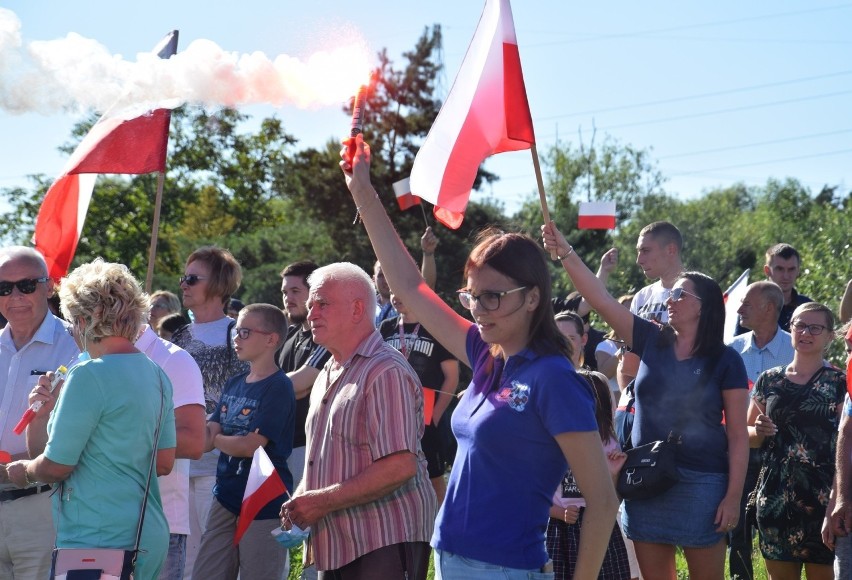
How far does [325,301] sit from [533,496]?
4.97 feet

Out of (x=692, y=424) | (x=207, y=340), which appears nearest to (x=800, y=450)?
(x=692, y=424)

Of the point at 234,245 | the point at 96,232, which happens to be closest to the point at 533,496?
the point at 234,245

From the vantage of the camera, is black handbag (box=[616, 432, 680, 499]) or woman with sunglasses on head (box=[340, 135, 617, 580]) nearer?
woman with sunglasses on head (box=[340, 135, 617, 580])

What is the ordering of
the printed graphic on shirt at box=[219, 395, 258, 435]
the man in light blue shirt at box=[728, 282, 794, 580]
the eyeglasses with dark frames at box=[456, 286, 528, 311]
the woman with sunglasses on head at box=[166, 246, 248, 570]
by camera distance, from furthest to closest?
the man in light blue shirt at box=[728, 282, 794, 580] < the woman with sunglasses on head at box=[166, 246, 248, 570] < the printed graphic on shirt at box=[219, 395, 258, 435] < the eyeglasses with dark frames at box=[456, 286, 528, 311]

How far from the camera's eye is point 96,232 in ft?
140

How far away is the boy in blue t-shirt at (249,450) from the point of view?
572 cm

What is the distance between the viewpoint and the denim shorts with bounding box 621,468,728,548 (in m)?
5.29

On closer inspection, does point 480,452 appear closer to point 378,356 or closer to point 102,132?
point 378,356

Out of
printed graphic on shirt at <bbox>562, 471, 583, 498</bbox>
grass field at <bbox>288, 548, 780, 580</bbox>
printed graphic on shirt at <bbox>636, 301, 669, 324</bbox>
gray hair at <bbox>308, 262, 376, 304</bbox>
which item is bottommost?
grass field at <bbox>288, 548, 780, 580</bbox>

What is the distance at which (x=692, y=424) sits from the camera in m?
5.34

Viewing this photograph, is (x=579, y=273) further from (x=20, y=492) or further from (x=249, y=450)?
(x=20, y=492)

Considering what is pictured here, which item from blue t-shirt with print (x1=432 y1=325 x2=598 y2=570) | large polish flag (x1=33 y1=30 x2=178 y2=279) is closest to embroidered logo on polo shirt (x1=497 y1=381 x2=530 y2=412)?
blue t-shirt with print (x1=432 y1=325 x2=598 y2=570)

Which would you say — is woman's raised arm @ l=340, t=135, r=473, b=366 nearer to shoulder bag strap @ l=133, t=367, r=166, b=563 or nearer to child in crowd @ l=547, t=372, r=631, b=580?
shoulder bag strap @ l=133, t=367, r=166, b=563

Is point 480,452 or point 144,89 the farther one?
point 144,89
